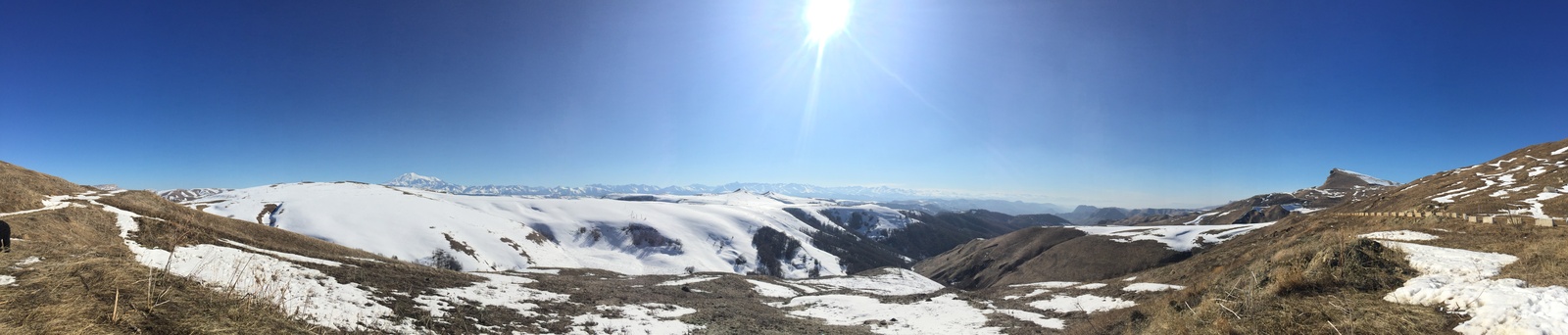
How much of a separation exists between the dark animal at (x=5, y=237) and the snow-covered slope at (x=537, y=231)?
70044mm

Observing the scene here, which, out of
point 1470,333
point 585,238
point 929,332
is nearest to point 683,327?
point 929,332

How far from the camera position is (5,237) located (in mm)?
10172

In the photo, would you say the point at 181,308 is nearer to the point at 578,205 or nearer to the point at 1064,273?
the point at 1064,273

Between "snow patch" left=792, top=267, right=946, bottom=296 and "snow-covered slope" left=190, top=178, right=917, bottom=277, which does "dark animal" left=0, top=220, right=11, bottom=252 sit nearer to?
"snow patch" left=792, top=267, right=946, bottom=296

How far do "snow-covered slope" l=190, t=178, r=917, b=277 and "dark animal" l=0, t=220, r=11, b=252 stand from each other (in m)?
70.0

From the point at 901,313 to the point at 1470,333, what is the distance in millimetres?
25167

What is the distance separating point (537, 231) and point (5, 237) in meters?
113

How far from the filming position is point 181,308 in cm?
728

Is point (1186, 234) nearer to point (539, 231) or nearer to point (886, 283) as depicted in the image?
point (886, 283)

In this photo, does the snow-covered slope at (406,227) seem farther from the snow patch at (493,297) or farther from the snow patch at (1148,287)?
the snow patch at (1148,287)

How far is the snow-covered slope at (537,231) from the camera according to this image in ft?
258

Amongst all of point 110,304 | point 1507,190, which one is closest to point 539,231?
point 110,304

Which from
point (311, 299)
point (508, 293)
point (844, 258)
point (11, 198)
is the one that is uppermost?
point (11, 198)

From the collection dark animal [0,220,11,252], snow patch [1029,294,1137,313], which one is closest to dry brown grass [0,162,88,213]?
dark animal [0,220,11,252]
